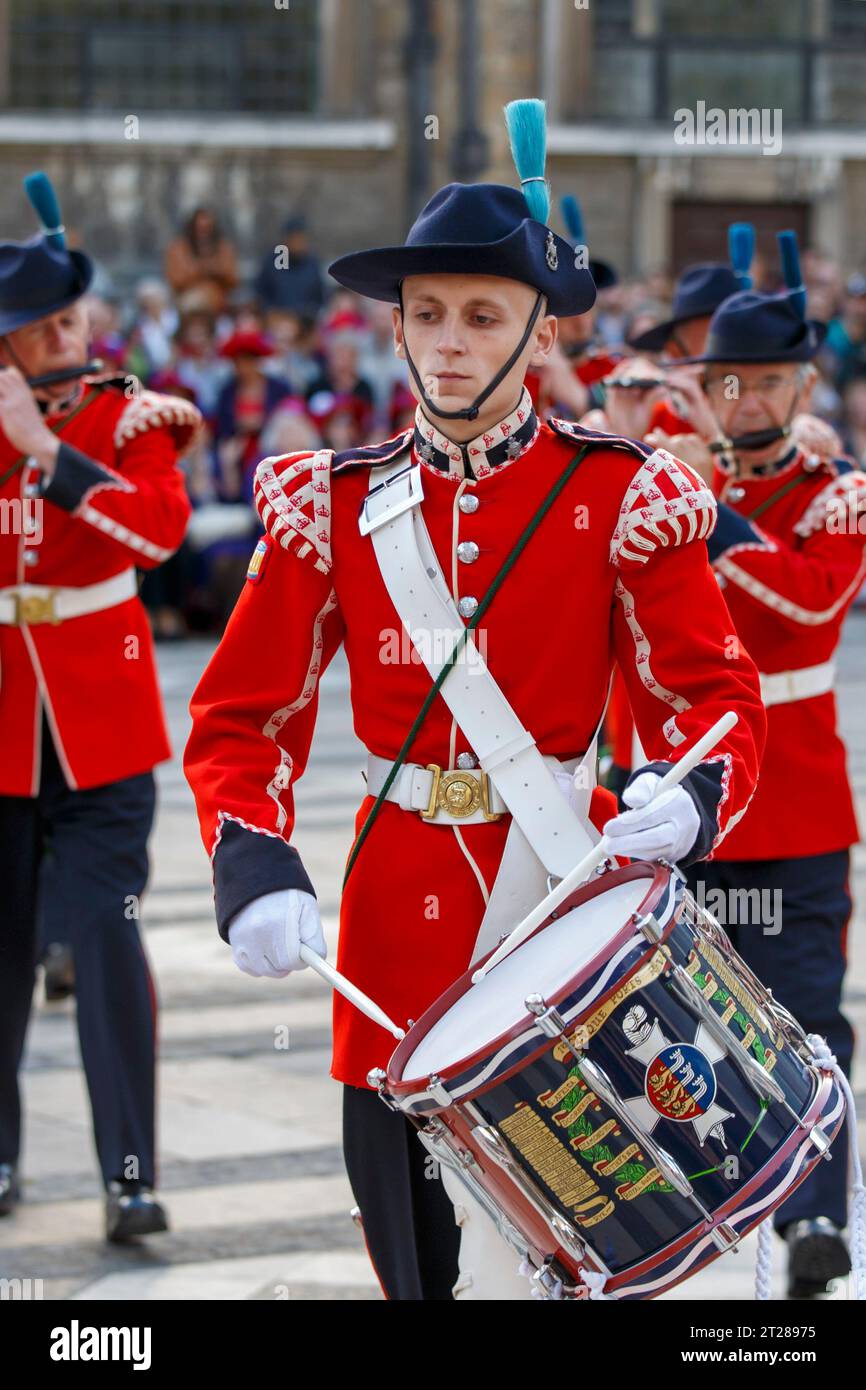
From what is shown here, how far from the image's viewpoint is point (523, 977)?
3.11 meters

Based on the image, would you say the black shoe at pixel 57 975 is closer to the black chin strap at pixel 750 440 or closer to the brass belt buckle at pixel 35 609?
the brass belt buckle at pixel 35 609

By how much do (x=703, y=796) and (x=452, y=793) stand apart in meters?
0.39

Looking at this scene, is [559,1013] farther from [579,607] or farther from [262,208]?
[262,208]

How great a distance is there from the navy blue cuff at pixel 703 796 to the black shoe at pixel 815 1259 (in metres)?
1.88

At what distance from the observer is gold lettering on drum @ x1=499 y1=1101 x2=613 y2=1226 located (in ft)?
9.81

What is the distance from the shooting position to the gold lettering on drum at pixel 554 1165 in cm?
299

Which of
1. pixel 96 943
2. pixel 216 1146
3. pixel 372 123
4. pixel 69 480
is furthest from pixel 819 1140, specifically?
pixel 372 123

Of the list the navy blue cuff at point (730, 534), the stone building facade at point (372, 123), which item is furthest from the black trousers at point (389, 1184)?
the stone building facade at point (372, 123)

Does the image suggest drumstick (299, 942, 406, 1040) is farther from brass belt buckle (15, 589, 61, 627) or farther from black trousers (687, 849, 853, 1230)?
brass belt buckle (15, 589, 61, 627)

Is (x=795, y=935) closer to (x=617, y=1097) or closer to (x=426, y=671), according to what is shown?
(x=426, y=671)

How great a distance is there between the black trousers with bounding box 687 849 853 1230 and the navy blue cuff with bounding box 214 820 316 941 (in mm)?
1773

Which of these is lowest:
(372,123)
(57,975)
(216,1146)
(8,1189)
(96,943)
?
(57,975)

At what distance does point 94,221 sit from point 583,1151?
20220 mm

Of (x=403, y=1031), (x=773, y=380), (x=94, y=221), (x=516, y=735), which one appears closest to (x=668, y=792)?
(x=516, y=735)
